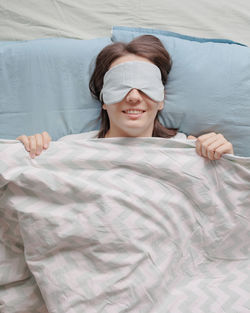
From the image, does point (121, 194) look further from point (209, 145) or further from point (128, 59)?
point (128, 59)

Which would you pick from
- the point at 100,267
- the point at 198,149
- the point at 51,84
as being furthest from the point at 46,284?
the point at 51,84

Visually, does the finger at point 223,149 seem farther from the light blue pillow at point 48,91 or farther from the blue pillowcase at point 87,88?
the light blue pillow at point 48,91

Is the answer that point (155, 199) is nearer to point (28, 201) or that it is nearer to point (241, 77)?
point (28, 201)

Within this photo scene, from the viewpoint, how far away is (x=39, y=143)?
1181 mm

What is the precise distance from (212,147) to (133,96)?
27cm

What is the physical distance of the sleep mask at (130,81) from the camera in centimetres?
118

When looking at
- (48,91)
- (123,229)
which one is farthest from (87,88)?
(123,229)

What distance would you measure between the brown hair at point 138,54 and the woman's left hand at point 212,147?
0.54 ft

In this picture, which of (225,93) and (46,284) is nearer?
(46,284)

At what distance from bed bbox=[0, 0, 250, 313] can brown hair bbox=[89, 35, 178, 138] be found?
38mm

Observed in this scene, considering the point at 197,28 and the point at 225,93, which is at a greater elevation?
the point at 197,28

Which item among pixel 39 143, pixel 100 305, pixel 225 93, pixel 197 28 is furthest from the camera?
pixel 197 28

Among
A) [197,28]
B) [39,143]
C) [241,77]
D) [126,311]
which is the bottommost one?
[126,311]

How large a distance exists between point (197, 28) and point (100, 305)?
105 centimetres
